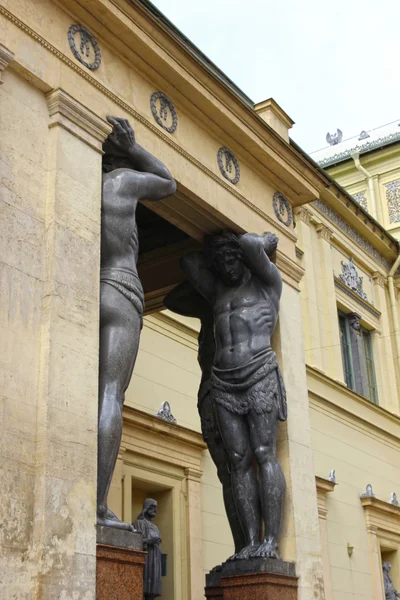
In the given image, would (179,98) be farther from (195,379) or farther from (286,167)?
(195,379)

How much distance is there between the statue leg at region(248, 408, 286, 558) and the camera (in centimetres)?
870

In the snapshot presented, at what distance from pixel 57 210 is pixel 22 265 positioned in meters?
0.59

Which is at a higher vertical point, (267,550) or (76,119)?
(76,119)

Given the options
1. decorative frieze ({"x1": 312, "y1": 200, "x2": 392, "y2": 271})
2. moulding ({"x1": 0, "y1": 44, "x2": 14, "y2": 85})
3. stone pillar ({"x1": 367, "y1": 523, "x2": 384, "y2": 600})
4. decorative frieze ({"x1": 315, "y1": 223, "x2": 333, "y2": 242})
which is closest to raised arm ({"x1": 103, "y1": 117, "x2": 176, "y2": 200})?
moulding ({"x1": 0, "y1": 44, "x2": 14, "y2": 85})

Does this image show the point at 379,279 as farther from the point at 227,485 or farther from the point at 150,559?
the point at 227,485

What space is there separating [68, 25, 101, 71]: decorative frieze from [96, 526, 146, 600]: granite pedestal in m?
3.73

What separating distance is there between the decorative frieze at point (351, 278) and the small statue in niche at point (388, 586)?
718cm

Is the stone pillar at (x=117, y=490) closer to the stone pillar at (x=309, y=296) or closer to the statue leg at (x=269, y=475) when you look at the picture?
the statue leg at (x=269, y=475)

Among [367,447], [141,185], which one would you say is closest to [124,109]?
[141,185]

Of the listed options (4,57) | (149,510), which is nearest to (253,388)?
(4,57)

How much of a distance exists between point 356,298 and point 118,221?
60.3ft

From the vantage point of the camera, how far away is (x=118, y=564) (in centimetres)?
672

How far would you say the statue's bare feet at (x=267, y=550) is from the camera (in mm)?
8445

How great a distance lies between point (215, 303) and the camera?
379 inches
